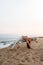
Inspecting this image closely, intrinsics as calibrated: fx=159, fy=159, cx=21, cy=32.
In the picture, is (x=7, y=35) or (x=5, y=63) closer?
(x=5, y=63)

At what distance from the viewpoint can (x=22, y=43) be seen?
33.4 feet

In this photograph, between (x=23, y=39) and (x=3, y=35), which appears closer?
(x=23, y=39)

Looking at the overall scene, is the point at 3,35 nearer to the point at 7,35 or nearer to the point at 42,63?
the point at 7,35

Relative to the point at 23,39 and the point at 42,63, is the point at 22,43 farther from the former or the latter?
the point at 42,63

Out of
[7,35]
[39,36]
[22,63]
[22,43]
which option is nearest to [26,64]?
[22,63]

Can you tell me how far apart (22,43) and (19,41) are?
49 centimetres

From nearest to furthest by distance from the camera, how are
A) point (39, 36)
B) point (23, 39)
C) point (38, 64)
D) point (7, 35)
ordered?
1. point (38, 64)
2. point (23, 39)
3. point (39, 36)
4. point (7, 35)

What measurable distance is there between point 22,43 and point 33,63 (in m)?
5.42

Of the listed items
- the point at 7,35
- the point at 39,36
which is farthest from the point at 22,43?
the point at 7,35

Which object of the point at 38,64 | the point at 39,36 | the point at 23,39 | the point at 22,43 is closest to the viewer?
the point at 38,64

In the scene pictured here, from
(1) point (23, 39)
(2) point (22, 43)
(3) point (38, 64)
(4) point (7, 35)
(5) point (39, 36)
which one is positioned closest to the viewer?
(3) point (38, 64)

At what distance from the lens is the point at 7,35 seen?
20422 millimetres

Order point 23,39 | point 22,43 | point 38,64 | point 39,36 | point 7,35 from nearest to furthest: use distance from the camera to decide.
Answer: point 38,64
point 23,39
point 22,43
point 39,36
point 7,35

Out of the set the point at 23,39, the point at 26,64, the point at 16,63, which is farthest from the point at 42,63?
the point at 23,39
